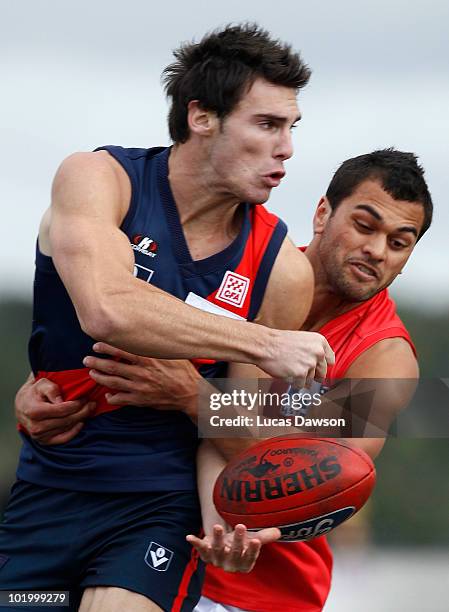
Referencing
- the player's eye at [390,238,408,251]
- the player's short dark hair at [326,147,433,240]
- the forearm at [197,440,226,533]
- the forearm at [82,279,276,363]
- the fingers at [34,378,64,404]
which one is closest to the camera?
the forearm at [82,279,276,363]

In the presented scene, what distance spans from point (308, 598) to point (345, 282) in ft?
5.43

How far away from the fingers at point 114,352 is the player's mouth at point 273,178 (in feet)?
3.20

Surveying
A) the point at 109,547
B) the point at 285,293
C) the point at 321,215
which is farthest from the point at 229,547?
the point at 321,215

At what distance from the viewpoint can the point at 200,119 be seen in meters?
6.96

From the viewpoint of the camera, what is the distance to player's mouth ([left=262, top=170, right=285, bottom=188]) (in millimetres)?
6707

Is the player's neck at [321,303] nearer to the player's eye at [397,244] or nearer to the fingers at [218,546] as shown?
the player's eye at [397,244]

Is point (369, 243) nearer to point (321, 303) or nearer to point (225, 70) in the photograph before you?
point (321, 303)

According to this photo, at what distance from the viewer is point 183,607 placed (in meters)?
6.66

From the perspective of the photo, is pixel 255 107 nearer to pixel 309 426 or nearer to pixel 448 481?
pixel 309 426

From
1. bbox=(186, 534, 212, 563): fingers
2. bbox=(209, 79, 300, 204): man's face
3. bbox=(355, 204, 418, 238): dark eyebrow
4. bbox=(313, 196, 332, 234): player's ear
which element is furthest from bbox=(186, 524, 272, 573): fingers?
bbox=(313, 196, 332, 234): player's ear

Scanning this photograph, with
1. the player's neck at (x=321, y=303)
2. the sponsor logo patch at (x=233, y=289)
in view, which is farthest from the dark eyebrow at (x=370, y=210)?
the sponsor logo patch at (x=233, y=289)

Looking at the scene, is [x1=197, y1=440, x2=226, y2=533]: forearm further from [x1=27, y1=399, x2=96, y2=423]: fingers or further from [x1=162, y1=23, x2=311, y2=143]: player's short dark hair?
→ [x1=162, y1=23, x2=311, y2=143]: player's short dark hair

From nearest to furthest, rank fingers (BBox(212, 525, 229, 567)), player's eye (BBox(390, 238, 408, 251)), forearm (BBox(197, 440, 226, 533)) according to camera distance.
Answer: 1. fingers (BBox(212, 525, 229, 567))
2. forearm (BBox(197, 440, 226, 533))
3. player's eye (BBox(390, 238, 408, 251))

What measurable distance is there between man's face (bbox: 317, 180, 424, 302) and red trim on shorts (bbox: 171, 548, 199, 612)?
5.63ft
